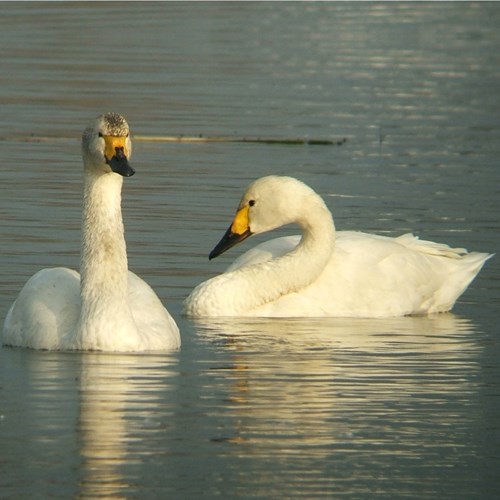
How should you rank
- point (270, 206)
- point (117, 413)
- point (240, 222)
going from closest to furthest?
1. point (117, 413)
2. point (270, 206)
3. point (240, 222)

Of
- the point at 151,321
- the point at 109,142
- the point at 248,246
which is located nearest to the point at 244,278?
the point at 151,321

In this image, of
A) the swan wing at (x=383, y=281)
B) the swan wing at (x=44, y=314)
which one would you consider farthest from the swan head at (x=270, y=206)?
the swan wing at (x=44, y=314)

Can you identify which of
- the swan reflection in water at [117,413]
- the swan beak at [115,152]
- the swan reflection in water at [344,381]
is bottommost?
the swan reflection in water at [344,381]

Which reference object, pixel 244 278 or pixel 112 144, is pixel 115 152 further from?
pixel 244 278

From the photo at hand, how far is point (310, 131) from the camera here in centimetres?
2448

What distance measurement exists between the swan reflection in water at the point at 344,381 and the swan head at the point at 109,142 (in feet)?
4.46

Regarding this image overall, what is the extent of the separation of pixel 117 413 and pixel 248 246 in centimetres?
750

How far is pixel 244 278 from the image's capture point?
1413 centimetres

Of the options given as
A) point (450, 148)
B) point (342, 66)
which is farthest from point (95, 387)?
point (342, 66)

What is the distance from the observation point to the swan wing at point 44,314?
11.7 m

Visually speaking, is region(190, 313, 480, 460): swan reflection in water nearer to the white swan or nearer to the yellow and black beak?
the white swan

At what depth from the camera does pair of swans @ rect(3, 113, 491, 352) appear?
1157 centimetres

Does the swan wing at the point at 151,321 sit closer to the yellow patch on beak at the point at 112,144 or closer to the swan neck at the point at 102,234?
the swan neck at the point at 102,234

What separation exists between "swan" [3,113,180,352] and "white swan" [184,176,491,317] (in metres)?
1.99
